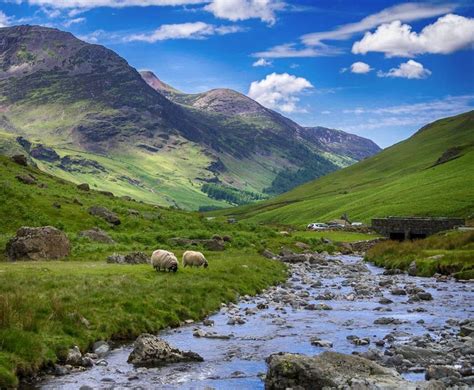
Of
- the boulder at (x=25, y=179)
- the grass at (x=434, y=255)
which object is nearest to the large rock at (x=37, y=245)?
the grass at (x=434, y=255)

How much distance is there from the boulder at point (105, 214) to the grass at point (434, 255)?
Answer: 36.6 m

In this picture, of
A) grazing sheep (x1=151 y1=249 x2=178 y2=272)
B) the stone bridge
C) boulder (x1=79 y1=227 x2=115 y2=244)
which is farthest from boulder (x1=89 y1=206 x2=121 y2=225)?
the stone bridge

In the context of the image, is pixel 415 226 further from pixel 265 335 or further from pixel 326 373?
pixel 326 373

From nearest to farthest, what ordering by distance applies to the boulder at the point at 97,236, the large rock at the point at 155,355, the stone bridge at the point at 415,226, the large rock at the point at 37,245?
the large rock at the point at 155,355, the large rock at the point at 37,245, the boulder at the point at 97,236, the stone bridge at the point at 415,226

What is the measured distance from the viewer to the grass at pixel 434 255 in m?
54.8

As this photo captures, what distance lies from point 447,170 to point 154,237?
420 feet

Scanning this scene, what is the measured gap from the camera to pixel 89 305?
2881 cm

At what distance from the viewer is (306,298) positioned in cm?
4166

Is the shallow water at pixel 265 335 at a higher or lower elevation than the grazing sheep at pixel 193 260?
lower

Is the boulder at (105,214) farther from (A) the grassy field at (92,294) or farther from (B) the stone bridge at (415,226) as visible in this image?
(B) the stone bridge at (415,226)

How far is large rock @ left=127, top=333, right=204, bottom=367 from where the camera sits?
74.3 feet

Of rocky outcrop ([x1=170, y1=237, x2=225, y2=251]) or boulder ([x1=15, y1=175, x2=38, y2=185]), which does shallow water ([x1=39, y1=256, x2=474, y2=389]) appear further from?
boulder ([x1=15, y1=175, x2=38, y2=185])

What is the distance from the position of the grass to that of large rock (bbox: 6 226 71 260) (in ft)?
115

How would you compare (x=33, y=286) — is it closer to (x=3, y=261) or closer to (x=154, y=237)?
(x=3, y=261)
